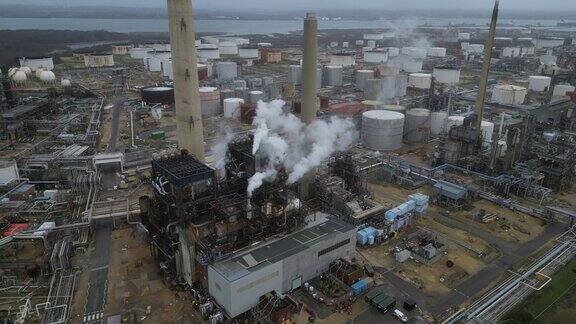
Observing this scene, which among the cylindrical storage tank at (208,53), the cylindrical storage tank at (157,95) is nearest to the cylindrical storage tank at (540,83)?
the cylindrical storage tank at (157,95)

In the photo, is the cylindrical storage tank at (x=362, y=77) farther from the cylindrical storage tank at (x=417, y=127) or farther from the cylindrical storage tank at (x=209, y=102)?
the cylindrical storage tank at (x=209, y=102)

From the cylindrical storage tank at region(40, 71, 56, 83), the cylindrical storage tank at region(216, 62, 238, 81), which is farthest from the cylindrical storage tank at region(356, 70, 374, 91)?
the cylindrical storage tank at region(40, 71, 56, 83)

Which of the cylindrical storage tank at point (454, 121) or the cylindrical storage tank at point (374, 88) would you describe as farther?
the cylindrical storage tank at point (374, 88)

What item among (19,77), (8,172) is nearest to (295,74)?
(19,77)

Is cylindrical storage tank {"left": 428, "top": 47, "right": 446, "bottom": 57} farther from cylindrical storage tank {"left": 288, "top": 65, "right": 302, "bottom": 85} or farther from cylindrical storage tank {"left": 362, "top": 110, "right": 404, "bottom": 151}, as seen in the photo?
Answer: cylindrical storage tank {"left": 362, "top": 110, "right": 404, "bottom": 151}

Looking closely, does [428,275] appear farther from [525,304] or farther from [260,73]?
[260,73]

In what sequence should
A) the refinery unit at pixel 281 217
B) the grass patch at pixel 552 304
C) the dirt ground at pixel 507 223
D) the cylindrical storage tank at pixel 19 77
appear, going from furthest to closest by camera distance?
the cylindrical storage tank at pixel 19 77
the dirt ground at pixel 507 223
the refinery unit at pixel 281 217
the grass patch at pixel 552 304

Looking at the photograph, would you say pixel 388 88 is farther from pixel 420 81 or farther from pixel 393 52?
pixel 393 52
